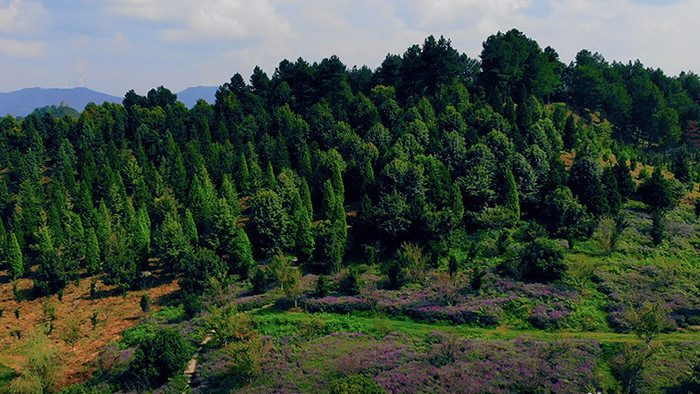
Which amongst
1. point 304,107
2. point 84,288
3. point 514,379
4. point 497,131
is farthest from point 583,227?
point 304,107

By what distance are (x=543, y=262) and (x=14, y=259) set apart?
58.7 metres

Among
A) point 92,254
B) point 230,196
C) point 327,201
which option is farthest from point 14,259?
point 327,201

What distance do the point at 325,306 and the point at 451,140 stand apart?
30.8 meters

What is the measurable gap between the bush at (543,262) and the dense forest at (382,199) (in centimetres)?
13

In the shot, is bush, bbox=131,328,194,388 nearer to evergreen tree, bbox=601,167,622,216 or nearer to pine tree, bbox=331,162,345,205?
pine tree, bbox=331,162,345,205

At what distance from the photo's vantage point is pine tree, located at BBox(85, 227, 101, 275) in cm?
5272

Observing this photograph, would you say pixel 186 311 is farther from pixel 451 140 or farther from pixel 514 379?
pixel 451 140

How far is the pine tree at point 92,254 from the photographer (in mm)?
52719

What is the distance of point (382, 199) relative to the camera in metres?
51.8

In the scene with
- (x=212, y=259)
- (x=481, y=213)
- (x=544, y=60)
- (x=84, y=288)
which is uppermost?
(x=544, y=60)

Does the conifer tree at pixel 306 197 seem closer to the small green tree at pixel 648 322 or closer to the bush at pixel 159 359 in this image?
the bush at pixel 159 359

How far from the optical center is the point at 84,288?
1998 inches

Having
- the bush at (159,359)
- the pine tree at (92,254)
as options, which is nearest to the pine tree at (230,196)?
the pine tree at (92,254)

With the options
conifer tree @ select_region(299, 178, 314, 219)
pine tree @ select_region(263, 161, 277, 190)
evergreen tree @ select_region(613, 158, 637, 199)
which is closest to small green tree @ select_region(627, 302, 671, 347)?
evergreen tree @ select_region(613, 158, 637, 199)
